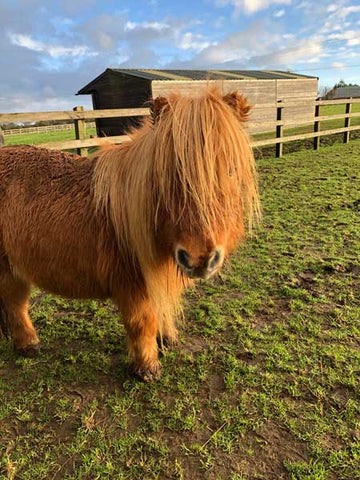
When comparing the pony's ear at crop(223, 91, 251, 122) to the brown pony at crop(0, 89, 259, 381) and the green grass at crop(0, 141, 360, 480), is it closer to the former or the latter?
the brown pony at crop(0, 89, 259, 381)

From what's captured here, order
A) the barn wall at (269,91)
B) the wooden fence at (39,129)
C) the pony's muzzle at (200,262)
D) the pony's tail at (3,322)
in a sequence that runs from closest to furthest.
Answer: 1. the pony's muzzle at (200,262)
2. the pony's tail at (3,322)
3. the barn wall at (269,91)
4. the wooden fence at (39,129)

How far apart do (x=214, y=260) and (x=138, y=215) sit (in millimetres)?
474

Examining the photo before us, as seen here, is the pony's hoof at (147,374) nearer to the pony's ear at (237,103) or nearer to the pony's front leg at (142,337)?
the pony's front leg at (142,337)

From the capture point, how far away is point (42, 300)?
3385 mm

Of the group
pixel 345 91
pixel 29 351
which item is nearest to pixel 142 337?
pixel 29 351

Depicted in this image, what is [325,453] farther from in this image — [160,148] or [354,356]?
[160,148]

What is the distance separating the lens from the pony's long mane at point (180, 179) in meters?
1.54

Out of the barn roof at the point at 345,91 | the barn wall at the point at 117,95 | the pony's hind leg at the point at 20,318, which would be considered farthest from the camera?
the barn roof at the point at 345,91

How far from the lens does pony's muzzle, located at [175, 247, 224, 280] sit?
1530 mm

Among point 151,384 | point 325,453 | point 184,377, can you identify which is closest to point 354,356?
point 325,453

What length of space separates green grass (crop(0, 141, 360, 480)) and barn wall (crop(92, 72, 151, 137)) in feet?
42.7

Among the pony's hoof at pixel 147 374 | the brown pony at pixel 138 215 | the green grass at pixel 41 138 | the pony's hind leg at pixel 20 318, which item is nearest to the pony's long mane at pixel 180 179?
the brown pony at pixel 138 215

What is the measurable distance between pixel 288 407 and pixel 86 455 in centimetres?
115

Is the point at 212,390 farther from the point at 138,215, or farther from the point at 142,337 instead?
the point at 138,215
